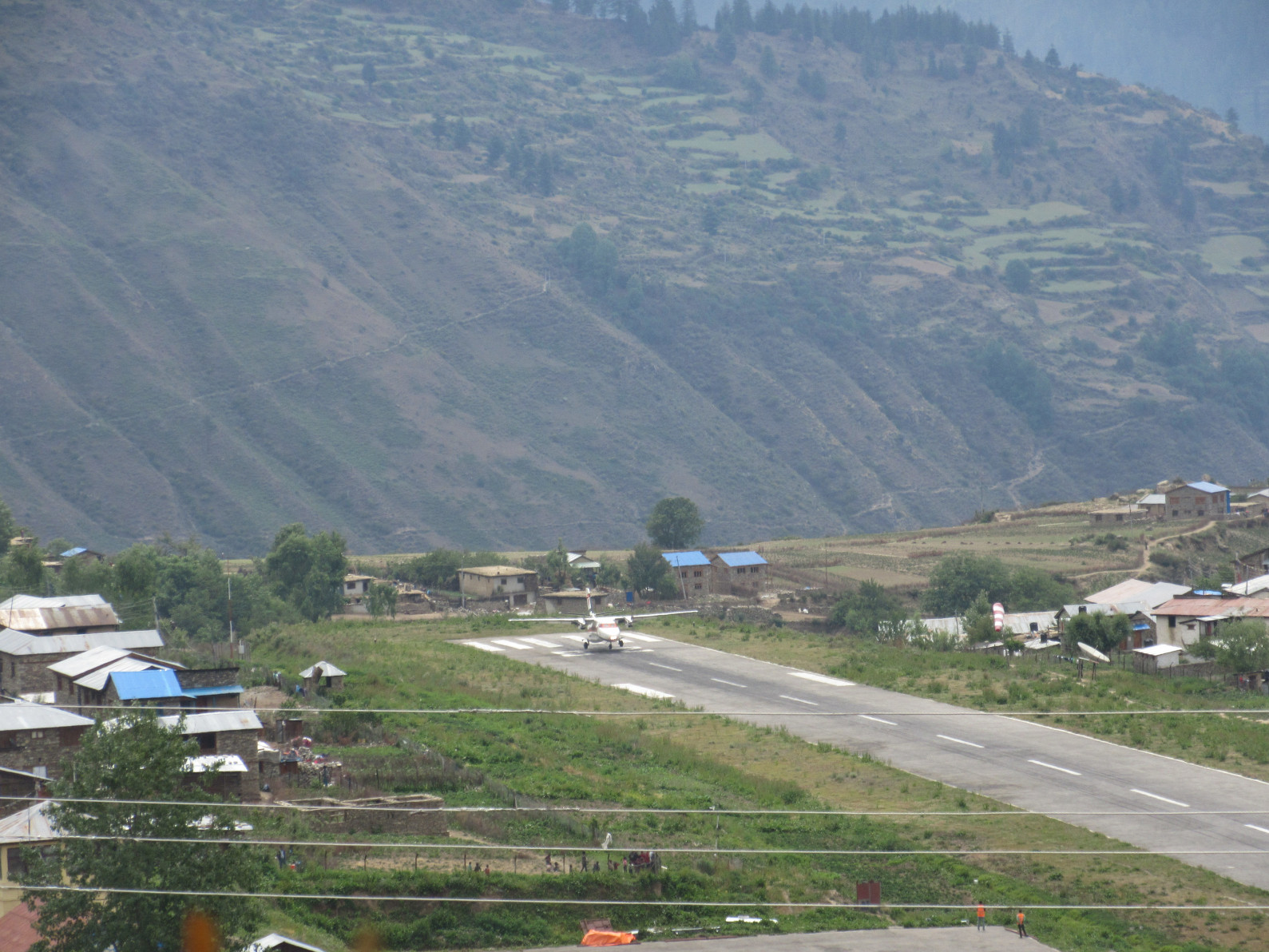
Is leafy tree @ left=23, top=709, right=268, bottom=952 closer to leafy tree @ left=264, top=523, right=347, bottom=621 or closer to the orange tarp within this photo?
the orange tarp

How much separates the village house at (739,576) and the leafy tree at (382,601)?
23510 millimetres

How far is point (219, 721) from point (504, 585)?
59.1 metres

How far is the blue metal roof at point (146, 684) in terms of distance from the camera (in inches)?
1780

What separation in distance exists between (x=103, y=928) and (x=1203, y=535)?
339 feet

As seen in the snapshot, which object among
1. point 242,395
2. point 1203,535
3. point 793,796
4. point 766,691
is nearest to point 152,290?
point 242,395

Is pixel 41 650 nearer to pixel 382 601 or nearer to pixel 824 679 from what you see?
pixel 824 679

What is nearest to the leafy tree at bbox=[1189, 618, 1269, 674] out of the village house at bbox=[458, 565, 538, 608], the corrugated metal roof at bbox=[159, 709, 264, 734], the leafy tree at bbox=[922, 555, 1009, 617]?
the leafy tree at bbox=[922, 555, 1009, 617]

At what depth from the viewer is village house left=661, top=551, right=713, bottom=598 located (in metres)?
100

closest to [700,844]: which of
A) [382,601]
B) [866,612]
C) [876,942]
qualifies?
[876,942]

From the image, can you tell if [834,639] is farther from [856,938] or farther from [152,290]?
[152,290]

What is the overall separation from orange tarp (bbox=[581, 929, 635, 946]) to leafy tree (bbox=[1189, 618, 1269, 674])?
33926 millimetres

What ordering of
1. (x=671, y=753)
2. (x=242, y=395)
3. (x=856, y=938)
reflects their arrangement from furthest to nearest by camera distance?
1. (x=242, y=395)
2. (x=671, y=753)
3. (x=856, y=938)

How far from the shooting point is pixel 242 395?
184250 millimetres

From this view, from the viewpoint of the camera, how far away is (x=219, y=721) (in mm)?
41312
